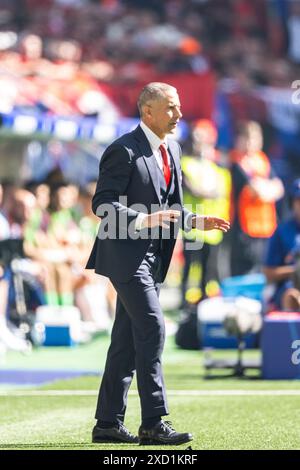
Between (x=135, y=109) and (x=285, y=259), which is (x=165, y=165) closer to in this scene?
(x=285, y=259)

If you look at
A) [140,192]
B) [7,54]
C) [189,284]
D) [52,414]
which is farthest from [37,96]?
[140,192]

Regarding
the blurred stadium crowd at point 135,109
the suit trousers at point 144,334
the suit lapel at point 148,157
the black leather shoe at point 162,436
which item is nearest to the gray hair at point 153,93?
the suit lapel at point 148,157

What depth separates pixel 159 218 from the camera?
21.3 feet

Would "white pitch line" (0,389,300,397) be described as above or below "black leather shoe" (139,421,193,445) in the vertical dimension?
above

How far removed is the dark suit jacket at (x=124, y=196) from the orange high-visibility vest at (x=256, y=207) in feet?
30.5

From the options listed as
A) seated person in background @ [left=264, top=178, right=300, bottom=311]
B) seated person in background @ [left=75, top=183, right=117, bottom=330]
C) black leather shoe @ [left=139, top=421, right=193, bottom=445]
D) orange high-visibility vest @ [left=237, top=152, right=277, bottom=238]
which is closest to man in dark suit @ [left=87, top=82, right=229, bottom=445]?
black leather shoe @ [left=139, top=421, right=193, bottom=445]

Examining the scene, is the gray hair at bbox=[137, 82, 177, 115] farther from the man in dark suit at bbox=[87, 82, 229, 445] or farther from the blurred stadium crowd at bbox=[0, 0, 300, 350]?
the blurred stadium crowd at bbox=[0, 0, 300, 350]

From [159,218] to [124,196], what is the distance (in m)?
0.36

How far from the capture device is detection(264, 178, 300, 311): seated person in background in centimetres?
1077

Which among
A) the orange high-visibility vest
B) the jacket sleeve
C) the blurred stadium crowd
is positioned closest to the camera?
the jacket sleeve

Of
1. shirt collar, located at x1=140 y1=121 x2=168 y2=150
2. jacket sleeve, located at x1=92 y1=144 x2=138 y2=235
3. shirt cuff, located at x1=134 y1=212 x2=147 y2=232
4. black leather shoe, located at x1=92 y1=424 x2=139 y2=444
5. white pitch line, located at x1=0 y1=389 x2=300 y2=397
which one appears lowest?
black leather shoe, located at x1=92 y1=424 x2=139 y2=444

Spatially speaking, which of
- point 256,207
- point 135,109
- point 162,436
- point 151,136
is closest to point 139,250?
point 151,136

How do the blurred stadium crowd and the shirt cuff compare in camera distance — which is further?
the blurred stadium crowd

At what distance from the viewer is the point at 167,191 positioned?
6980 mm
